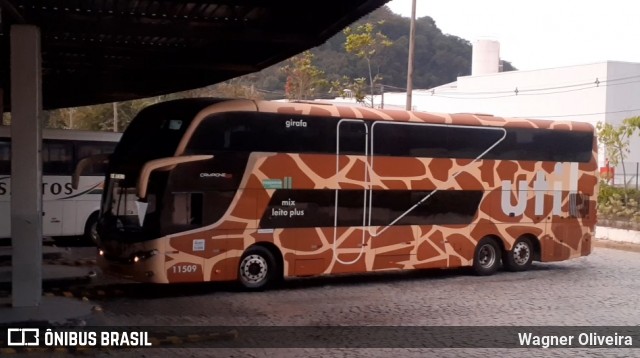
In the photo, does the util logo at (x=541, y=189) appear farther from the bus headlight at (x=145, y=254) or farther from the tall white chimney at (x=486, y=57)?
the tall white chimney at (x=486, y=57)

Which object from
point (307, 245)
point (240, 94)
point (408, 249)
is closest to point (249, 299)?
point (307, 245)

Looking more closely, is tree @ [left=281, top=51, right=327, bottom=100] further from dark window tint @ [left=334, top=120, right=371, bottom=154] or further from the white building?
dark window tint @ [left=334, top=120, right=371, bottom=154]

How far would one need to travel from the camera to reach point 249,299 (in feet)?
43.1

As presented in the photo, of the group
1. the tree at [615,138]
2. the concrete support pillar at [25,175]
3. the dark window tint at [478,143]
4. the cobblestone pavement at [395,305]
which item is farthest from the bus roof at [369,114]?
the tree at [615,138]

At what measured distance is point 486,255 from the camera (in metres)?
17.0

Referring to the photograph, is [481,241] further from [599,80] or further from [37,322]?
[599,80]

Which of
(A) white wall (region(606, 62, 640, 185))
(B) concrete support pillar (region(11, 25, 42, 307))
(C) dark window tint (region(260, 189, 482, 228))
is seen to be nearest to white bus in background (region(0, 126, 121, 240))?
(C) dark window tint (region(260, 189, 482, 228))

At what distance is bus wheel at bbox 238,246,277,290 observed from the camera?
1384 cm

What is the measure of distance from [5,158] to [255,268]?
906 centimetres

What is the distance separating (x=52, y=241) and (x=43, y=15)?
1155cm

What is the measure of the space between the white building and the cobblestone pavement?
76.4 ft

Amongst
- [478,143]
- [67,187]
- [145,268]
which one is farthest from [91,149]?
[478,143]

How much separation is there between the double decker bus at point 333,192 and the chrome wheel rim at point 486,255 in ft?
0.15

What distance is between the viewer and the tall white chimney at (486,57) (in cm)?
5609
